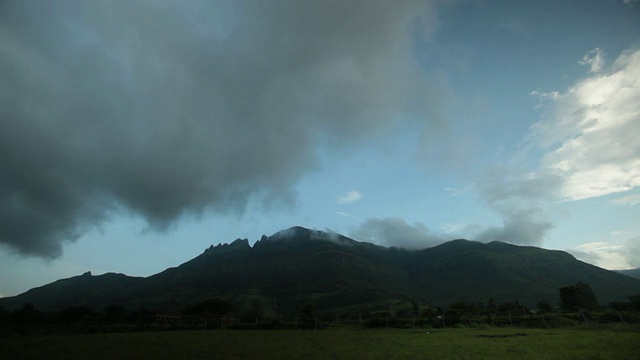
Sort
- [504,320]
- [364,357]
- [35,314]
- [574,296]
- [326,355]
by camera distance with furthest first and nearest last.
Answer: [574,296], [35,314], [504,320], [326,355], [364,357]

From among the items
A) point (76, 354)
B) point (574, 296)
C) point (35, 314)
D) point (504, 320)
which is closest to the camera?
point (76, 354)

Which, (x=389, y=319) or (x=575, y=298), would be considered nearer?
(x=389, y=319)

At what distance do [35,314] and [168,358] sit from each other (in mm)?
106229

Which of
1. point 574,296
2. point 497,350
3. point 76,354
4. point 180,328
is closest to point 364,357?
point 497,350

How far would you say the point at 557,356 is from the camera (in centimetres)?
2119

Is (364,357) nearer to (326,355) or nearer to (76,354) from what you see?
(326,355)

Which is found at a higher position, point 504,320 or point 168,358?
point 168,358

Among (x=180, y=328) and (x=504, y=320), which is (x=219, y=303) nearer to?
(x=180, y=328)

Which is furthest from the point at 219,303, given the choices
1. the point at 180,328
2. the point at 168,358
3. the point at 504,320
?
the point at 168,358

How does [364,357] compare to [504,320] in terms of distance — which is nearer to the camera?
[364,357]

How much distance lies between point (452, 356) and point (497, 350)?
5.17m

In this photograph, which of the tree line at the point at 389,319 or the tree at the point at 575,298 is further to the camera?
the tree at the point at 575,298

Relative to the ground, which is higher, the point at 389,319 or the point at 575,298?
the point at 389,319

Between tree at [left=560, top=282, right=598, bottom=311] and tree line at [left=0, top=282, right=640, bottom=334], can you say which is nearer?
tree line at [left=0, top=282, right=640, bottom=334]
